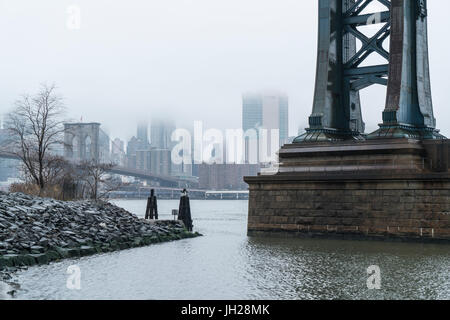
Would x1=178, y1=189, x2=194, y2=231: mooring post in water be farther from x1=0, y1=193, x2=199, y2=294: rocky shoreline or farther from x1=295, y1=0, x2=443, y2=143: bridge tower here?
x1=295, y1=0, x2=443, y2=143: bridge tower

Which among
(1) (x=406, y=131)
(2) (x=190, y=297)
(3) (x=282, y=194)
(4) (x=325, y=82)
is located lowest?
(2) (x=190, y=297)

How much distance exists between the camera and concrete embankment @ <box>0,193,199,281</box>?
25328 millimetres

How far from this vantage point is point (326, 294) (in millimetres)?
19016

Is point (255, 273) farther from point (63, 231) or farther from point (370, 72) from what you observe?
point (370, 72)

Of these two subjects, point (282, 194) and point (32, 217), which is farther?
point (282, 194)

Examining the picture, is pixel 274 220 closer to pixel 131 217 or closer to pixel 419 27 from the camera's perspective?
pixel 131 217

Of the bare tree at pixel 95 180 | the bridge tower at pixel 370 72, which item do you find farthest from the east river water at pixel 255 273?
the bare tree at pixel 95 180

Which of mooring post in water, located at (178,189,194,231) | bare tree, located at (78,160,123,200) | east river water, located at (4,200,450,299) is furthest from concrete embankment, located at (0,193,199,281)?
bare tree, located at (78,160,123,200)

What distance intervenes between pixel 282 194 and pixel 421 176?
748 cm

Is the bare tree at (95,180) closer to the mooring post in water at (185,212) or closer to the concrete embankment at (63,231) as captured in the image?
the mooring post in water at (185,212)

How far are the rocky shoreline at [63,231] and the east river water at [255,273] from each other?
0.77 meters

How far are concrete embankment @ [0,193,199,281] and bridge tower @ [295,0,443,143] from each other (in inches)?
384

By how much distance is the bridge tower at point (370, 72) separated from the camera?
37.3 metres
